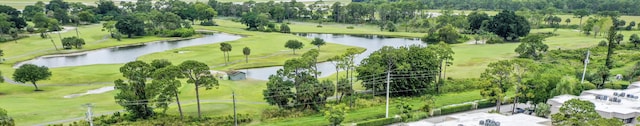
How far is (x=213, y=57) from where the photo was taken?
69875 mm

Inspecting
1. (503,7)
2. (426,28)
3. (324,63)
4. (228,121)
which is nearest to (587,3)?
(503,7)

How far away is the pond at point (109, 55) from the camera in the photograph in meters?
69.2

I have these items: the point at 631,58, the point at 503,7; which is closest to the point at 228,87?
the point at 631,58

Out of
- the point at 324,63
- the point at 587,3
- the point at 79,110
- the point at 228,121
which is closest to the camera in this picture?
the point at 228,121

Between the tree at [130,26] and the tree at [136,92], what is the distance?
62321 mm

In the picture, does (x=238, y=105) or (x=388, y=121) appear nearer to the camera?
(x=388, y=121)

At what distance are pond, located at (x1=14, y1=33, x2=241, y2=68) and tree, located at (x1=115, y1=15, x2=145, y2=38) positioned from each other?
7393 mm

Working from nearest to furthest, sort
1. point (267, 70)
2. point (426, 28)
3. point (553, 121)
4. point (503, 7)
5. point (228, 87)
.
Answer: point (553, 121) → point (228, 87) → point (267, 70) → point (426, 28) → point (503, 7)

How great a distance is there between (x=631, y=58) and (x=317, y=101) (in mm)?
46646

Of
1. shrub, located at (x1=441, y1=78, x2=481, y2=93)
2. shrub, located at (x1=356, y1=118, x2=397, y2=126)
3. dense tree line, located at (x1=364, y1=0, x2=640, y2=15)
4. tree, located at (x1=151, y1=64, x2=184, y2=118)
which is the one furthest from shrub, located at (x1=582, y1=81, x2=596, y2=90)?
dense tree line, located at (x1=364, y1=0, x2=640, y2=15)

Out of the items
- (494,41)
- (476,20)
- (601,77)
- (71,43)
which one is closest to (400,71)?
(601,77)

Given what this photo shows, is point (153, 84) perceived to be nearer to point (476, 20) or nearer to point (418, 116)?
point (418, 116)

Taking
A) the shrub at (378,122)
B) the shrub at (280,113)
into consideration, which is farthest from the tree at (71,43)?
the shrub at (378,122)

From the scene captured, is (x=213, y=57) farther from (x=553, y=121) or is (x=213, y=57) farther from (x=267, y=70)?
(x=553, y=121)
